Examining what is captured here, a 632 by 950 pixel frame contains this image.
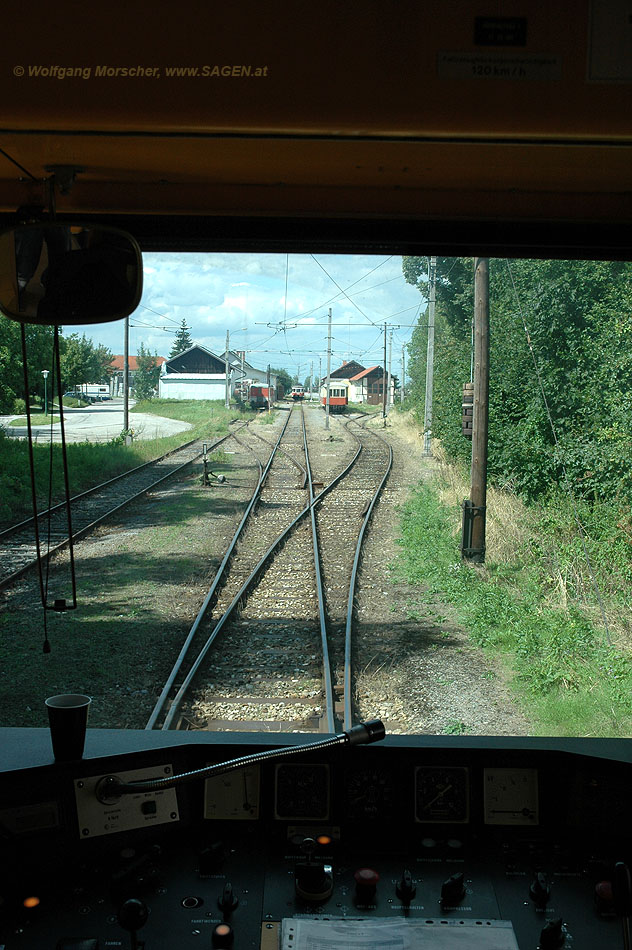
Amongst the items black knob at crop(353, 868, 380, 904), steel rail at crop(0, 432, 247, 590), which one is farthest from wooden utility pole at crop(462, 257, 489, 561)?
black knob at crop(353, 868, 380, 904)

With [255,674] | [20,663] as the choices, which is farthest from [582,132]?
[20,663]

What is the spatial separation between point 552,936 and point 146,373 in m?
3.89

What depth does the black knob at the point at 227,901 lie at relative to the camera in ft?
4.66

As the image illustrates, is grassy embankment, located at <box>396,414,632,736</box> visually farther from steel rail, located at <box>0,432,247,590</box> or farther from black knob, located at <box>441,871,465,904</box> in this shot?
steel rail, located at <box>0,432,247,590</box>

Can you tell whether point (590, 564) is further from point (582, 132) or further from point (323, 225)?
point (582, 132)

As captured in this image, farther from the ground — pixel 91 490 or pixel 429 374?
pixel 429 374

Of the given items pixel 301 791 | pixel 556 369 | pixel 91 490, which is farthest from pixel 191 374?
pixel 301 791

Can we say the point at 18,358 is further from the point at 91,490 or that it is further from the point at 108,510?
the point at 91,490

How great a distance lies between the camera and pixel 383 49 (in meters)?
1.40

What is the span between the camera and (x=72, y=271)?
1744mm

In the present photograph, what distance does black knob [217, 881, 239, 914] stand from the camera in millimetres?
1421

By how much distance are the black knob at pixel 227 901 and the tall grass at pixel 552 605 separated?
8.23 ft

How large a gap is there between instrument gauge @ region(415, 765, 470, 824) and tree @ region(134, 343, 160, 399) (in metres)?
3.29

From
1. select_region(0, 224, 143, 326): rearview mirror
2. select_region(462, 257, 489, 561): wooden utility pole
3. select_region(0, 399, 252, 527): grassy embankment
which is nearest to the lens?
select_region(0, 224, 143, 326): rearview mirror
